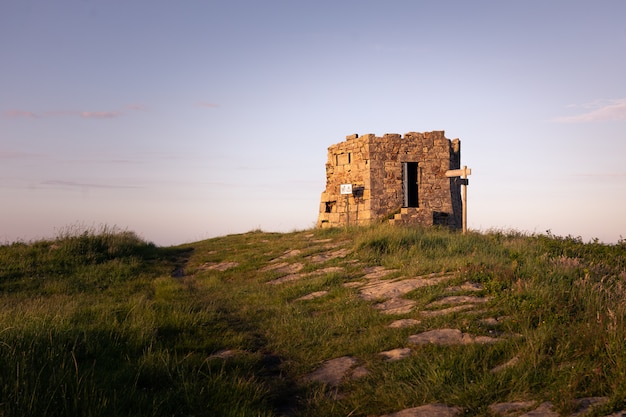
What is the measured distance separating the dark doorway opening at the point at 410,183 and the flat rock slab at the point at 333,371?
17406mm

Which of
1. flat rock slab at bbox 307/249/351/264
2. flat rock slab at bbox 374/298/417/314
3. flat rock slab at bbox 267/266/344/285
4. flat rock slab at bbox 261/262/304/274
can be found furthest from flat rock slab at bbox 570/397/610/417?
flat rock slab at bbox 307/249/351/264

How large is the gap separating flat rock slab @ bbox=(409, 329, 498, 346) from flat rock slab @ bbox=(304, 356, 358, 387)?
37.2 inches

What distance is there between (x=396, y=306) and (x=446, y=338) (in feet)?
6.14

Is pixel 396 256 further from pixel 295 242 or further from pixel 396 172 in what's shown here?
pixel 396 172

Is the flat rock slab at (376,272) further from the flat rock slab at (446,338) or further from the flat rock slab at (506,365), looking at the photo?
the flat rock slab at (506,365)

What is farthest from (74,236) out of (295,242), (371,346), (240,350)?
(371,346)

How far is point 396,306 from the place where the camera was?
8.36 meters

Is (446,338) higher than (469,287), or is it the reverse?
(469,287)

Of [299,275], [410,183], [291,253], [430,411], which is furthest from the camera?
[410,183]

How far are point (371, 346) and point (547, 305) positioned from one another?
2.60 m

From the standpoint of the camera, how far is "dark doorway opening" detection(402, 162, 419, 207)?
2325 centimetres

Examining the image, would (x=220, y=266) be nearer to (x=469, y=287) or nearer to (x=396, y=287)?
(x=396, y=287)

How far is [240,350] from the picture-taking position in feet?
22.4

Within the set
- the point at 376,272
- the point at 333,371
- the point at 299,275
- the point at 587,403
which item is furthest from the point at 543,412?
the point at 299,275
